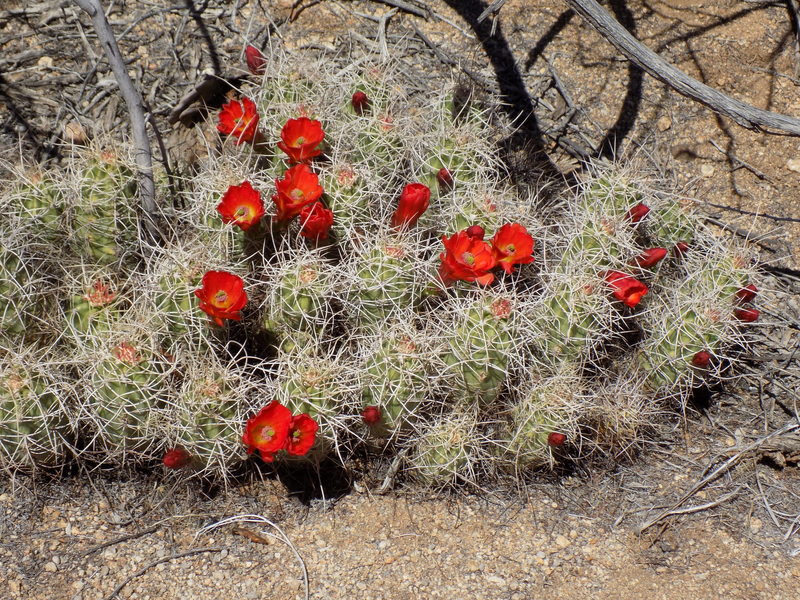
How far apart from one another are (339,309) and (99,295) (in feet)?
2.75

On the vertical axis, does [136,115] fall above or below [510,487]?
above

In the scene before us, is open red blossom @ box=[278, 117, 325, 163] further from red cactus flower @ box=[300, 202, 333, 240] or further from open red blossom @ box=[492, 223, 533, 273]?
open red blossom @ box=[492, 223, 533, 273]

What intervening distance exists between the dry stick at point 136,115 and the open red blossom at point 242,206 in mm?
441

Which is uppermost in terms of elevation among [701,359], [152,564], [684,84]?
[684,84]

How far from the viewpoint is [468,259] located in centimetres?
254

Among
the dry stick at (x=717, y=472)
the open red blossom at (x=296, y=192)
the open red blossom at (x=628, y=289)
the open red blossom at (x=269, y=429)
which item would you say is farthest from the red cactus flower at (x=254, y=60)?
the dry stick at (x=717, y=472)

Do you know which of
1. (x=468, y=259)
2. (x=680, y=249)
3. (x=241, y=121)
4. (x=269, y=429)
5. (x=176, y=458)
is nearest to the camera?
(x=269, y=429)

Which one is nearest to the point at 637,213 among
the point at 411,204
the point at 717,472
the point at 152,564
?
the point at 411,204

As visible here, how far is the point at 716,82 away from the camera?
12.6 ft

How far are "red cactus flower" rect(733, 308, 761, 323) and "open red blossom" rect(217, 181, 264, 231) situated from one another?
183 centimetres

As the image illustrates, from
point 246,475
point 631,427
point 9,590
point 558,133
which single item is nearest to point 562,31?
point 558,133

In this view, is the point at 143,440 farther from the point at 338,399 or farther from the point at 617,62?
the point at 617,62

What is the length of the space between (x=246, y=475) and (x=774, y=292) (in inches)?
95.2

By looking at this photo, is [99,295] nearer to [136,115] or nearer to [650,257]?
[136,115]
